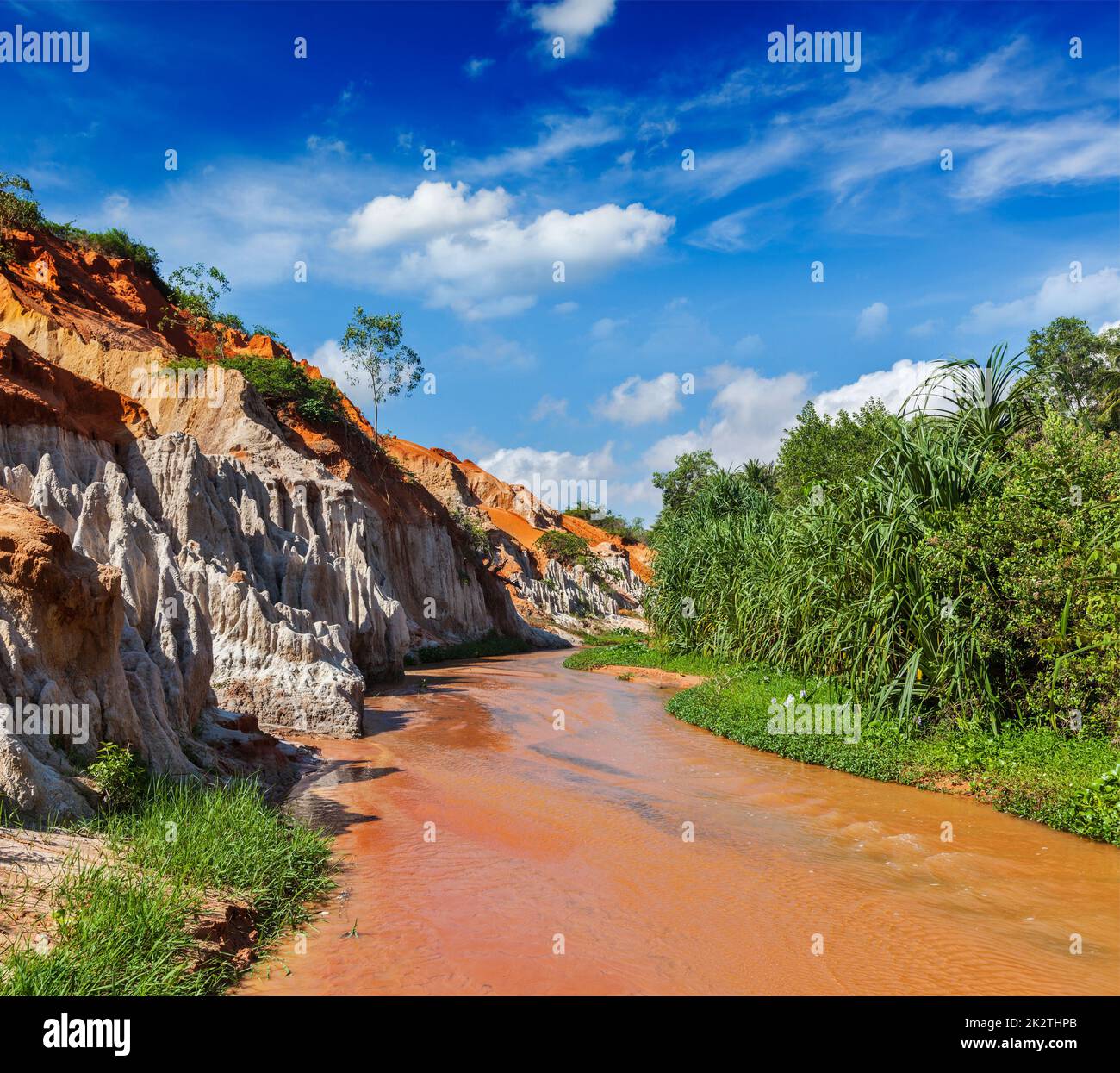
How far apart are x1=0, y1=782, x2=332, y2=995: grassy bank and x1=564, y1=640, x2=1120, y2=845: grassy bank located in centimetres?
738

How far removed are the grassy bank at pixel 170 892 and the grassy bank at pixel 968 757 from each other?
24.2 feet

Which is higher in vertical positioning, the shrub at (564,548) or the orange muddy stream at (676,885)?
the shrub at (564,548)

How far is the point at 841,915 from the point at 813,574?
797 centimetres

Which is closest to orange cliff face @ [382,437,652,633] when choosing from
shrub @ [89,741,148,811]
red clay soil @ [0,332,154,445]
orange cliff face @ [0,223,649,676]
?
orange cliff face @ [0,223,649,676]

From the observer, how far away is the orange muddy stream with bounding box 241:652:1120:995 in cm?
487

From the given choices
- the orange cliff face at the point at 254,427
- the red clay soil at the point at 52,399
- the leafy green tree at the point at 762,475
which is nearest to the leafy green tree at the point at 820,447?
the leafy green tree at the point at 762,475

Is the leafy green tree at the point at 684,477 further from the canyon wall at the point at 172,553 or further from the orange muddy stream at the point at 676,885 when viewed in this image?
the orange muddy stream at the point at 676,885

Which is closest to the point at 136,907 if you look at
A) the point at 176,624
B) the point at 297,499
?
the point at 176,624

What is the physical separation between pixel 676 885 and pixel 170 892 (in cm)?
387

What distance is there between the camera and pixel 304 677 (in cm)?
1248

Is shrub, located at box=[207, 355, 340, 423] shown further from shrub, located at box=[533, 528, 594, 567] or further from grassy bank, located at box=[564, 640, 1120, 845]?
shrub, located at box=[533, 528, 594, 567]

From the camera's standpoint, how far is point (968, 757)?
966 cm

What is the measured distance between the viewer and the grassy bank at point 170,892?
12.5 ft
